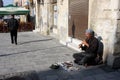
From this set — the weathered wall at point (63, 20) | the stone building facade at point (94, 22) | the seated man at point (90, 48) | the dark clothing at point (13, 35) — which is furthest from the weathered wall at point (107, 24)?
the dark clothing at point (13, 35)

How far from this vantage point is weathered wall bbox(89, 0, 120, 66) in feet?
23.8

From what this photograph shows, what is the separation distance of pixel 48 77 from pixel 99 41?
2.35 m

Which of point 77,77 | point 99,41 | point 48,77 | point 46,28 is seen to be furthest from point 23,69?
point 46,28

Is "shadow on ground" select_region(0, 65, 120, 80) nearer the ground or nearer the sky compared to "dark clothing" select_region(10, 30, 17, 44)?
nearer the ground

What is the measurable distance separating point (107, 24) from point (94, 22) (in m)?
1.00

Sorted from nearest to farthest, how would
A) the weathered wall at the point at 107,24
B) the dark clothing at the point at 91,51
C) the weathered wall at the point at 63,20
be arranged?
the weathered wall at the point at 107,24 < the dark clothing at the point at 91,51 < the weathered wall at the point at 63,20

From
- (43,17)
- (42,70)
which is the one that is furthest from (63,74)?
(43,17)

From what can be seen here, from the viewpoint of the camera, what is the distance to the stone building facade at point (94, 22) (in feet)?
24.0

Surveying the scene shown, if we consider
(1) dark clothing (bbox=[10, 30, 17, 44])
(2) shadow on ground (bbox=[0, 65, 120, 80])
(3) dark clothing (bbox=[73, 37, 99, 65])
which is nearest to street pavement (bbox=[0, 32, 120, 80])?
(2) shadow on ground (bbox=[0, 65, 120, 80])

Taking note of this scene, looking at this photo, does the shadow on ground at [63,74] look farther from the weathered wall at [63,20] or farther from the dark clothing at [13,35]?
the dark clothing at [13,35]

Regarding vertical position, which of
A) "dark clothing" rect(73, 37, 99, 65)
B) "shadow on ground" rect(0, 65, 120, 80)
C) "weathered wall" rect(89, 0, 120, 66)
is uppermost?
"weathered wall" rect(89, 0, 120, 66)

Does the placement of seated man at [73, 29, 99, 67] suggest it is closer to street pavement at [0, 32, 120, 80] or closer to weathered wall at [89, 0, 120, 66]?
street pavement at [0, 32, 120, 80]

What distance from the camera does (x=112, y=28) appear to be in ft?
24.1

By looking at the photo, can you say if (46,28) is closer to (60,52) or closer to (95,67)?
(60,52)
